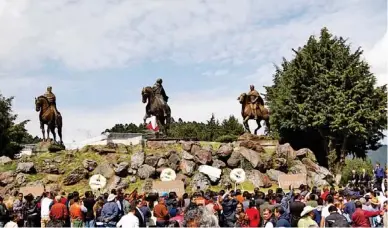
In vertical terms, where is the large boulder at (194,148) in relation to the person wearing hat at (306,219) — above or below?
above

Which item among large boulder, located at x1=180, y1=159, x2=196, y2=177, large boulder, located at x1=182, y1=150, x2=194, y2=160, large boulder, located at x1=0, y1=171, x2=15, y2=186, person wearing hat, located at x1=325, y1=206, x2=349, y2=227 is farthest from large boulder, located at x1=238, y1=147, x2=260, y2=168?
person wearing hat, located at x1=325, y1=206, x2=349, y2=227

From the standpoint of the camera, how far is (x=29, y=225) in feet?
53.7

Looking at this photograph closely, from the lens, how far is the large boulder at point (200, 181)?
93.6 feet

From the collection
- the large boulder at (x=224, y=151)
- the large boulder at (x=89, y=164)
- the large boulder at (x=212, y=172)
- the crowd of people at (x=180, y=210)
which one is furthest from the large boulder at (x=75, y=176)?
the crowd of people at (x=180, y=210)

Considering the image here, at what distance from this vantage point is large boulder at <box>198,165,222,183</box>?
95.5 ft

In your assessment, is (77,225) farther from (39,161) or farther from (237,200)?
(39,161)

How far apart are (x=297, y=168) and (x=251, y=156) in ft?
8.79

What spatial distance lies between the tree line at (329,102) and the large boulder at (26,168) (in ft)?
59.3

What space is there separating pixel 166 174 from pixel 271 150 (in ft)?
26.7

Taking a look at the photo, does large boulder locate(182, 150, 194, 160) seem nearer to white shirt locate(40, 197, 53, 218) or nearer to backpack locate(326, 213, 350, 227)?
white shirt locate(40, 197, 53, 218)

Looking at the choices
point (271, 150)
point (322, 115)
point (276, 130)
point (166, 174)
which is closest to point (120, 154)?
point (166, 174)

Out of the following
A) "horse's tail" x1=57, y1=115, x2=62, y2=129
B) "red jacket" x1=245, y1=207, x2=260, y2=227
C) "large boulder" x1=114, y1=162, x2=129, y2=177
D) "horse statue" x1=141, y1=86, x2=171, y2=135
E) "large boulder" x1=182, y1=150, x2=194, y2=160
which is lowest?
"red jacket" x1=245, y1=207, x2=260, y2=227

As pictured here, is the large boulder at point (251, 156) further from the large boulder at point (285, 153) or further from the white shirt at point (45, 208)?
the white shirt at point (45, 208)

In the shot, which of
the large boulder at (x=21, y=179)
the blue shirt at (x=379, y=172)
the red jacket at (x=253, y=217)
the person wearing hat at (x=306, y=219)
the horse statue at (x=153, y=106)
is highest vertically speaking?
the horse statue at (x=153, y=106)
